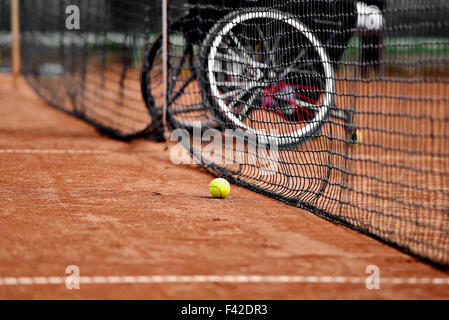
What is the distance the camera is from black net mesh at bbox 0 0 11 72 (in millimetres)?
18172

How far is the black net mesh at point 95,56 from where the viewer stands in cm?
830

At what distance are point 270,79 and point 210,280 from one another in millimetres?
2700

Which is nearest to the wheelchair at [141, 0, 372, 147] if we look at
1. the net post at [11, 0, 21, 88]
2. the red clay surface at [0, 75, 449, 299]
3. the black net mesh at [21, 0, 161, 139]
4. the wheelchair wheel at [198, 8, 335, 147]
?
the wheelchair wheel at [198, 8, 335, 147]

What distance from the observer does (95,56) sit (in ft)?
37.3

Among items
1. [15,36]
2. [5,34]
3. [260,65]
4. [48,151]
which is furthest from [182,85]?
[5,34]

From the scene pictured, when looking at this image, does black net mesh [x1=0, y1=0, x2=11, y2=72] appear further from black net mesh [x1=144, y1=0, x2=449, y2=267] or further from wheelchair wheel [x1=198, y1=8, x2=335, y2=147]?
wheelchair wheel [x1=198, y1=8, x2=335, y2=147]

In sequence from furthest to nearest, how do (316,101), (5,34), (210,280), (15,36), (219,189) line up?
1. (5,34)
2. (15,36)
3. (316,101)
4. (219,189)
5. (210,280)

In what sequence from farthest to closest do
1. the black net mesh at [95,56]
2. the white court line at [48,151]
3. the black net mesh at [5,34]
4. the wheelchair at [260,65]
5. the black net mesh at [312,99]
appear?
the black net mesh at [5,34] < the black net mesh at [95,56] < the white court line at [48,151] < the wheelchair at [260,65] < the black net mesh at [312,99]

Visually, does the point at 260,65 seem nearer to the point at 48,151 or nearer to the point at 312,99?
the point at 312,99

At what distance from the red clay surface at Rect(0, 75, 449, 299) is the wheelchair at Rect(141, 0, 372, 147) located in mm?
656

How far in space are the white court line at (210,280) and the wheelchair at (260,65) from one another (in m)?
1.73

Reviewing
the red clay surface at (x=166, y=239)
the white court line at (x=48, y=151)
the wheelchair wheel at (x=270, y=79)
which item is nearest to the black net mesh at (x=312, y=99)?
the wheelchair wheel at (x=270, y=79)

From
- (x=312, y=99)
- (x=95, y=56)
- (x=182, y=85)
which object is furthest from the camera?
(x=95, y=56)

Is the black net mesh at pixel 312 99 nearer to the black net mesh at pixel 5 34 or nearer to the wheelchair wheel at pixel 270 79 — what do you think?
the wheelchair wheel at pixel 270 79
